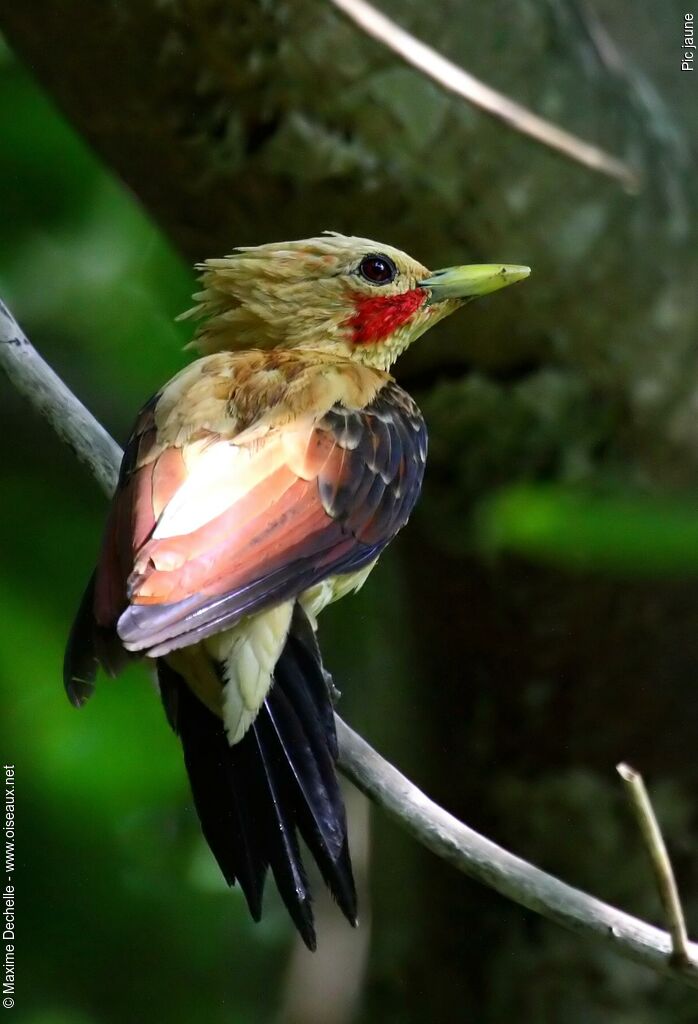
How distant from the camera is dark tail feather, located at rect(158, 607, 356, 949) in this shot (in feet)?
5.34

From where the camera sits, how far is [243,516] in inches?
62.8

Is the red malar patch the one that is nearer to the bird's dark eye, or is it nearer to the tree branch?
the bird's dark eye

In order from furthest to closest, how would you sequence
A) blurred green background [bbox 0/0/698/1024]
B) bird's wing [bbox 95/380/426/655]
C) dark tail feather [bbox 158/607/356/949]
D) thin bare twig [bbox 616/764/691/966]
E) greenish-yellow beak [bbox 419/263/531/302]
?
1. blurred green background [bbox 0/0/698/1024]
2. greenish-yellow beak [bbox 419/263/531/302]
3. dark tail feather [bbox 158/607/356/949]
4. bird's wing [bbox 95/380/426/655]
5. thin bare twig [bbox 616/764/691/966]

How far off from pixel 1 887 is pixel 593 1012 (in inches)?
44.4

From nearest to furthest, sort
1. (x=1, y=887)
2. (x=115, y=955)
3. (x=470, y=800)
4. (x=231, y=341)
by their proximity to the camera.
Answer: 1. (x=231, y=341)
2. (x=1, y=887)
3. (x=470, y=800)
4. (x=115, y=955)

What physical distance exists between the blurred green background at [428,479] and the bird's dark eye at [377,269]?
236 millimetres

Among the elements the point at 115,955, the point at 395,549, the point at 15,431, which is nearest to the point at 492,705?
the point at 395,549

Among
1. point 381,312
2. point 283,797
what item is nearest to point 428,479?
point 381,312

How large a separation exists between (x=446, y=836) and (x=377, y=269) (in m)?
0.92

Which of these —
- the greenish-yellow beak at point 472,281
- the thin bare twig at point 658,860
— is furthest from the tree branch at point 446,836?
the greenish-yellow beak at point 472,281

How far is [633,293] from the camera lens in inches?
93.5

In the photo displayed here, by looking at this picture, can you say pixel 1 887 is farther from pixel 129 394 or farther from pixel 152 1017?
pixel 129 394

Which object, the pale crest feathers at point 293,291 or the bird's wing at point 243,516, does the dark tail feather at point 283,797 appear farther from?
the pale crest feathers at point 293,291

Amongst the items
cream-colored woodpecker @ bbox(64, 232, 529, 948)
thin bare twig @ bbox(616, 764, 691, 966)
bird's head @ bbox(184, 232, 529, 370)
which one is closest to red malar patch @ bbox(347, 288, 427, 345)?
bird's head @ bbox(184, 232, 529, 370)
